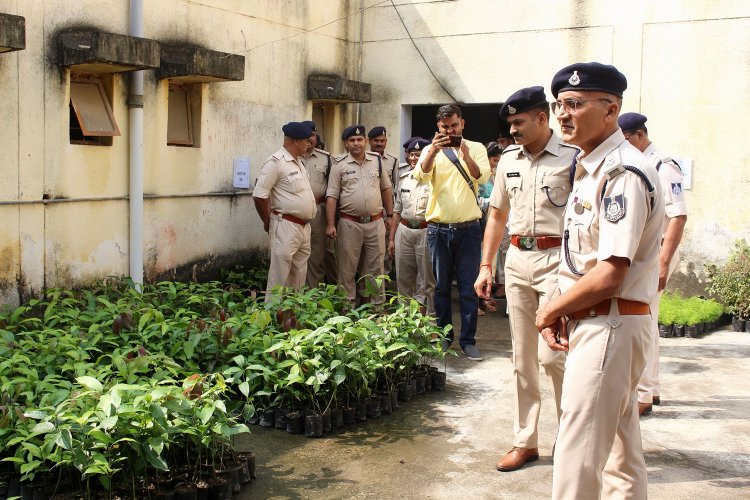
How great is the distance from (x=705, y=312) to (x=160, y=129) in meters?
5.86

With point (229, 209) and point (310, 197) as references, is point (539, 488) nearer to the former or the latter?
point (310, 197)

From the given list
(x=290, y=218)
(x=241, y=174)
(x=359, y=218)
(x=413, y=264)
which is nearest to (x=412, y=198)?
(x=413, y=264)

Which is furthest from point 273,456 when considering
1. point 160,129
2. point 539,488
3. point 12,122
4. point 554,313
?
point 160,129

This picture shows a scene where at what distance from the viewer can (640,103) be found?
9.73 meters

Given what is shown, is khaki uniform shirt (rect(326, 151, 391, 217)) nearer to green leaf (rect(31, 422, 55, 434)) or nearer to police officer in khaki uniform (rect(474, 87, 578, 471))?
police officer in khaki uniform (rect(474, 87, 578, 471))

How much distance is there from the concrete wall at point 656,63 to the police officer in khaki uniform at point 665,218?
3770mm

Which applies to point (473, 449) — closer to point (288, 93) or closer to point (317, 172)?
point (317, 172)

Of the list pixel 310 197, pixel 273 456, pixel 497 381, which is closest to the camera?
pixel 273 456

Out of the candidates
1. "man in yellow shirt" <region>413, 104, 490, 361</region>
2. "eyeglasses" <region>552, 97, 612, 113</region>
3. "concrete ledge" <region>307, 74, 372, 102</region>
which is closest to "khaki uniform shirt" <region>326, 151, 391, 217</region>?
"concrete ledge" <region>307, 74, 372, 102</region>

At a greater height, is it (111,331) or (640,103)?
(640,103)

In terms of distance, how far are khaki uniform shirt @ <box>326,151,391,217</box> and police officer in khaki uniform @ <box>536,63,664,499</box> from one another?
558cm

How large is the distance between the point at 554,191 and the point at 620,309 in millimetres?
1583

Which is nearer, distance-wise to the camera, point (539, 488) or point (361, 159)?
point (539, 488)

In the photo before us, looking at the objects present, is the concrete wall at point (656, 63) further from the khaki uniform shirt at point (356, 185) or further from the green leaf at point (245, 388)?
the green leaf at point (245, 388)
